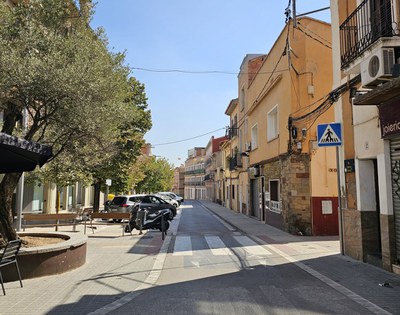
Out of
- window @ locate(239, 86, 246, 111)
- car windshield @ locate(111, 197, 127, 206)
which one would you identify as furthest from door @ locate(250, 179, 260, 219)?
car windshield @ locate(111, 197, 127, 206)

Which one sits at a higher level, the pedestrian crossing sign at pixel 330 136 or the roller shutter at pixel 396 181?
the pedestrian crossing sign at pixel 330 136

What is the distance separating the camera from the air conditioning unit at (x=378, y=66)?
22.4ft

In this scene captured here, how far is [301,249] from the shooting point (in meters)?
10.8

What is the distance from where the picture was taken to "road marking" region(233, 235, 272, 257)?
10.2m

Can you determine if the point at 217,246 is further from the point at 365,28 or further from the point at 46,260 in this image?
the point at 365,28

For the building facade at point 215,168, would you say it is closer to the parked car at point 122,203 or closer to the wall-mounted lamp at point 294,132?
the parked car at point 122,203

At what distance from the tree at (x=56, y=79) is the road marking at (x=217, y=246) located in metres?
4.42

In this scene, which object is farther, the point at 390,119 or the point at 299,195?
the point at 299,195

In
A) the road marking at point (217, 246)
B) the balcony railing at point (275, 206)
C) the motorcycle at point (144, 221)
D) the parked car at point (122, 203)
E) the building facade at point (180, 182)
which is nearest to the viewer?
the road marking at point (217, 246)

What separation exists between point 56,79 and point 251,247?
289 inches

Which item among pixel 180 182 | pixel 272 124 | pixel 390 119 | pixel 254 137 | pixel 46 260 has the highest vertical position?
pixel 180 182

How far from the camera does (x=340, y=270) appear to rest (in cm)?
794

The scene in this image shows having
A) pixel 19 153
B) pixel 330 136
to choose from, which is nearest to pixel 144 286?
pixel 19 153

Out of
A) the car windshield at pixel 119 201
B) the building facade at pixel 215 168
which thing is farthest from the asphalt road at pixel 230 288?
the building facade at pixel 215 168
